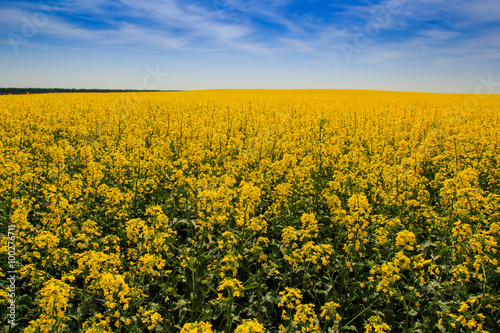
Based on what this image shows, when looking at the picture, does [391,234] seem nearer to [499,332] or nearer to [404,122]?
[499,332]

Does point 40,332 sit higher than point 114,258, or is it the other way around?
point 114,258

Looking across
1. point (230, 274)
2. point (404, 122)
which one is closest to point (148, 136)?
point (230, 274)

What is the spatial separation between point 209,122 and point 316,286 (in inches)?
356

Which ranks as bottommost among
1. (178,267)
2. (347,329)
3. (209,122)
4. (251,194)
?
(347,329)

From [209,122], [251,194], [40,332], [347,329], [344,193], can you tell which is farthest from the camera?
[209,122]

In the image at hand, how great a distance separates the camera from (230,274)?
146 inches

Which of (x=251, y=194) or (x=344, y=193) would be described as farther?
(x=344, y=193)

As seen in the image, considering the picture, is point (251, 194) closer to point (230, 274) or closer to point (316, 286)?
point (230, 274)

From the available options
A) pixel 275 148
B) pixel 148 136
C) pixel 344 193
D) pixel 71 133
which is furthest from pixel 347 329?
pixel 71 133

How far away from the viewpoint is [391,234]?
162 inches

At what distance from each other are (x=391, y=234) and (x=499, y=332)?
1540 millimetres

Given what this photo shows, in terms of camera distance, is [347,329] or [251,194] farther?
[251,194]

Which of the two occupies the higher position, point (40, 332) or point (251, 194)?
point (251, 194)

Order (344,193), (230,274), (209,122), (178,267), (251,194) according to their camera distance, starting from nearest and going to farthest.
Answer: (230,274) → (178,267) → (251,194) → (344,193) → (209,122)
